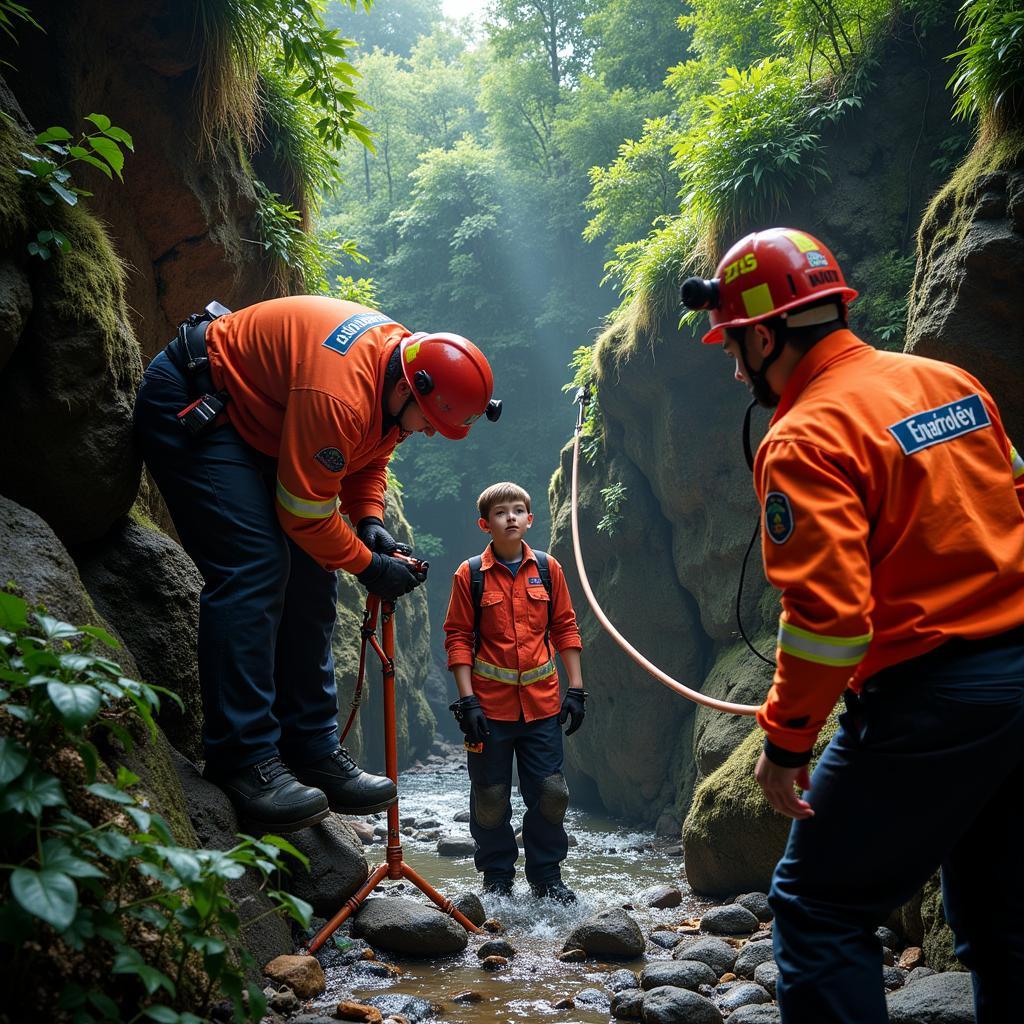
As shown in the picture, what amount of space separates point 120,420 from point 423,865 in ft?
14.7

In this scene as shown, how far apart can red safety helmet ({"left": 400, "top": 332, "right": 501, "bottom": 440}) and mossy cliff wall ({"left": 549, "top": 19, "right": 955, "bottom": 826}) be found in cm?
452

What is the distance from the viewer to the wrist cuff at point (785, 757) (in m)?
2.17

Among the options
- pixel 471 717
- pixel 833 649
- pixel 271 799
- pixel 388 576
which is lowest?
pixel 271 799

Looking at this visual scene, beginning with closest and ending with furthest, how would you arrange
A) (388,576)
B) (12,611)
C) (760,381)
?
(12,611)
(760,381)
(388,576)

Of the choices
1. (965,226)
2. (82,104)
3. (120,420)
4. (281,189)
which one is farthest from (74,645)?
(281,189)

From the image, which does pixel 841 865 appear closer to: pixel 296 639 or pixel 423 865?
pixel 296 639

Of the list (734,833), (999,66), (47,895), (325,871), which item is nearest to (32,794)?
(47,895)

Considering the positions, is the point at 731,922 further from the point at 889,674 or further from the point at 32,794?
the point at 32,794

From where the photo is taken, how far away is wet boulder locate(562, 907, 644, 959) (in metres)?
3.86

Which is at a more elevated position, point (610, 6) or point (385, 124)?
point (385, 124)

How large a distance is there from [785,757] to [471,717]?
300 cm

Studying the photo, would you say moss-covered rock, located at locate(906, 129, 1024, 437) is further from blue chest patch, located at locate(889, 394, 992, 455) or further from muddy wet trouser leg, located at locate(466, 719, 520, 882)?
muddy wet trouser leg, located at locate(466, 719, 520, 882)

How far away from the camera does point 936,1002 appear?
2.77 m

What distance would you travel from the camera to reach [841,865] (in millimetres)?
2080
